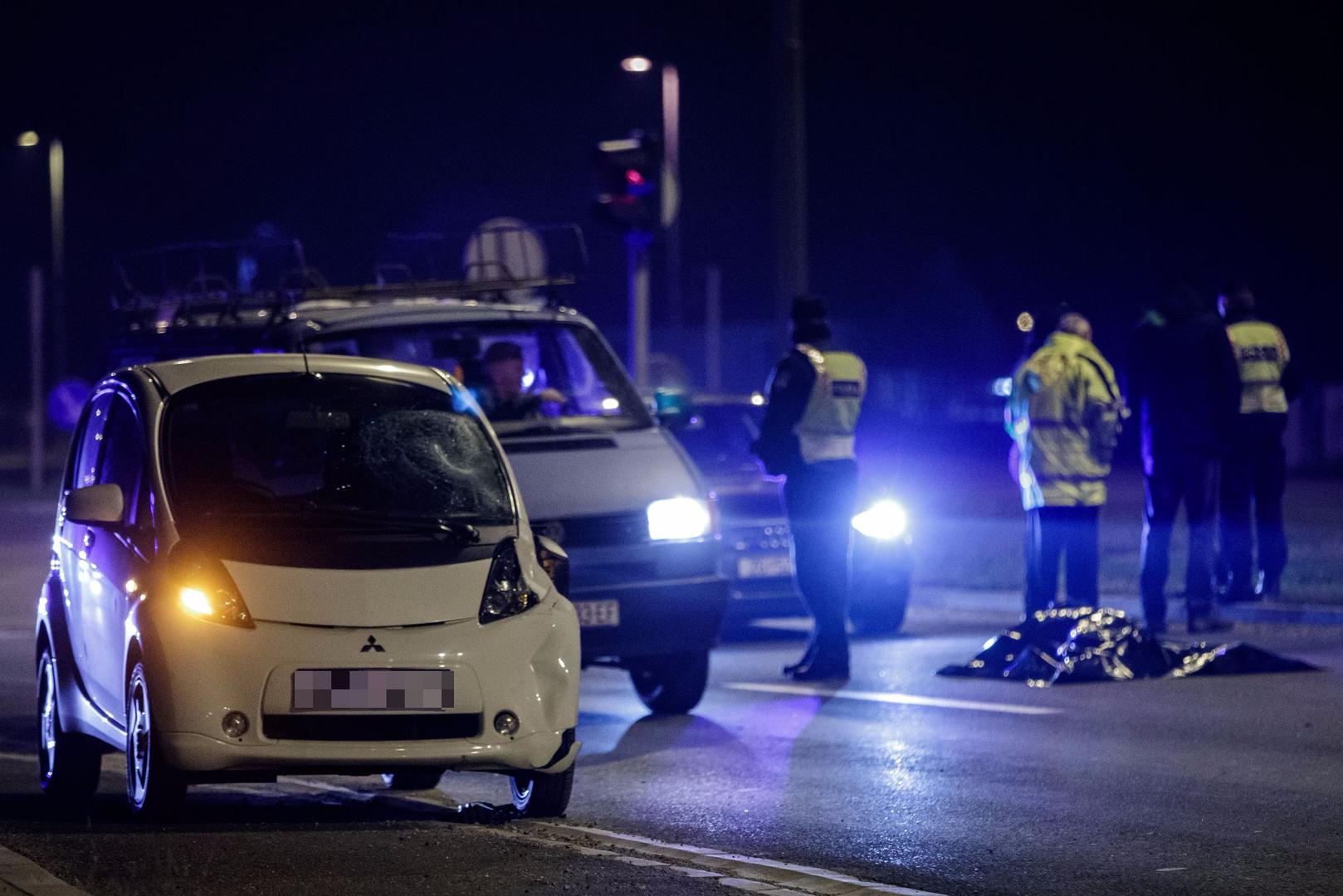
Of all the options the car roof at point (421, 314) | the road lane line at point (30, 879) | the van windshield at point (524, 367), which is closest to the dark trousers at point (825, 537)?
the van windshield at point (524, 367)

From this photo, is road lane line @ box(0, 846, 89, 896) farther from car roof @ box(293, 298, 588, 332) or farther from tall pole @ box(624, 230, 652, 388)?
tall pole @ box(624, 230, 652, 388)

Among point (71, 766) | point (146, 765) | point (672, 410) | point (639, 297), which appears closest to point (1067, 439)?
point (672, 410)

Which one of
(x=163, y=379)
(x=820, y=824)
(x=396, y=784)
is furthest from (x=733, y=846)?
(x=163, y=379)

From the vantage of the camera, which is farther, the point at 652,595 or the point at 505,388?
the point at 505,388

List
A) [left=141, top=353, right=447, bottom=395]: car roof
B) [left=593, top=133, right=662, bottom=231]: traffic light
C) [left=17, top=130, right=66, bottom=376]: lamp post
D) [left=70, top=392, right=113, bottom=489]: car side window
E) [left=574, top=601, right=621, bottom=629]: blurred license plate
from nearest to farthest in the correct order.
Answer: [left=141, top=353, right=447, bottom=395]: car roof
[left=70, top=392, right=113, bottom=489]: car side window
[left=574, top=601, right=621, bottom=629]: blurred license plate
[left=593, top=133, right=662, bottom=231]: traffic light
[left=17, top=130, right=66, bottom=376]: lamp post

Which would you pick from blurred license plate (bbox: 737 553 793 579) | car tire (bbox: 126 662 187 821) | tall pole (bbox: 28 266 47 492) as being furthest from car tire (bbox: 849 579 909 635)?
tall pole (bbox: 28 266 47 492)

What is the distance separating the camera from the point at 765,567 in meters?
12.7

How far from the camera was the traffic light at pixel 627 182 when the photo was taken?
15.3 meters

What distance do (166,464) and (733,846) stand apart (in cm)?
237

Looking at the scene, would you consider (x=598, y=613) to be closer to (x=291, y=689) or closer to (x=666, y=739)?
(x=666, y=739)

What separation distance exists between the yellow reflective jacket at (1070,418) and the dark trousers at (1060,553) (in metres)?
0.10

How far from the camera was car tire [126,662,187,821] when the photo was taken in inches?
269

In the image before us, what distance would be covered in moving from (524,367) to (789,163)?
188 inches

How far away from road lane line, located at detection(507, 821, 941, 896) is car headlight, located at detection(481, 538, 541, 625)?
2.41 ft
